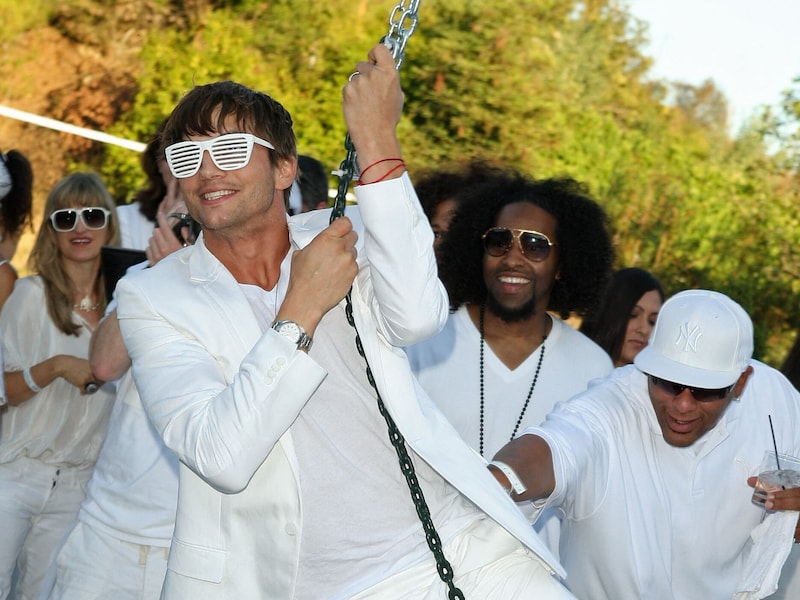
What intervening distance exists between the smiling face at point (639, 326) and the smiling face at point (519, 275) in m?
1.39

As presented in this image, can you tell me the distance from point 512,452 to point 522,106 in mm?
18561

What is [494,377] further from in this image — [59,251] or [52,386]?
[59,251]

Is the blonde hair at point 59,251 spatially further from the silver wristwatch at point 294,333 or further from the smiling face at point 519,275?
the silver wristwatch at point 294,333

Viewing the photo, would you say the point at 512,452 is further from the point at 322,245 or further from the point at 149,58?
the point at 149,58

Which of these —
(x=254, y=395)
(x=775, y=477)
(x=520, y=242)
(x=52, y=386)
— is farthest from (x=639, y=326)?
(x=254, y=395)

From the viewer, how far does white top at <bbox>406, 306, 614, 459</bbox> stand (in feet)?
21.3

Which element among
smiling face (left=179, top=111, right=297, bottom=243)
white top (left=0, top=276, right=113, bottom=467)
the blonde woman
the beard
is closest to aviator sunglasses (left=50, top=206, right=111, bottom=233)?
the blonde woman

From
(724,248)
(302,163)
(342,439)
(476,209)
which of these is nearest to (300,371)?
(342,439)

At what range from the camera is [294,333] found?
3654mm

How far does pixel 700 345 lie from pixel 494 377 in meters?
1.69

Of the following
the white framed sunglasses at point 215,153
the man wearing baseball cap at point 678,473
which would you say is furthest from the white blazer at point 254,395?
the man wearing baseball cap at point 678,473

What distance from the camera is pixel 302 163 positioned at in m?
8.68

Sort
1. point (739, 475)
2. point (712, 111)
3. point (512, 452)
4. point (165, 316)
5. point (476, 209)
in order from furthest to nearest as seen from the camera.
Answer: point (712, 111) < point (476, 209) < point (739, 475) < point (512, 452) < point (165, 316)

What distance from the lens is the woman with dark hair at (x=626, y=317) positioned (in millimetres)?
8414
